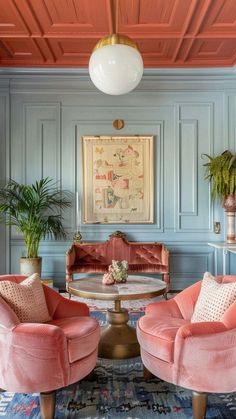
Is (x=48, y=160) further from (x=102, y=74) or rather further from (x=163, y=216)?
(x=102, y=74)

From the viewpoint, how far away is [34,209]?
13.8 ft

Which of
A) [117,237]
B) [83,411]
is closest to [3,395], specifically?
[83,411]

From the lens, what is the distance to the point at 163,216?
15.0 feet

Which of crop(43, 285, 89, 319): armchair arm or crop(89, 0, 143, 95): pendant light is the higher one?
crop(89, 0, 143, 95): pendant light

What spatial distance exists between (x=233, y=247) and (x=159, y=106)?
211cm

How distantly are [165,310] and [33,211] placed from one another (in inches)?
97.0

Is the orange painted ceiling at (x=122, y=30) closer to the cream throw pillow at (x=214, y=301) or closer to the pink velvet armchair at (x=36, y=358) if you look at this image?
the cream throw pillow at (x=214, y=301)

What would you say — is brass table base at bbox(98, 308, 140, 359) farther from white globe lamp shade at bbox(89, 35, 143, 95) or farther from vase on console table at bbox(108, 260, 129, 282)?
white globe lamp shade at bbox(89, 35, 143, 95)

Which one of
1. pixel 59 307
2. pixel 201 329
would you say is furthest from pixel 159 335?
pixel 59 307

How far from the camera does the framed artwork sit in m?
4.55

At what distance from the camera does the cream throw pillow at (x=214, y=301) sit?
1.84 meters

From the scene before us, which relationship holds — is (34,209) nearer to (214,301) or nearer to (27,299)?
(27,299)

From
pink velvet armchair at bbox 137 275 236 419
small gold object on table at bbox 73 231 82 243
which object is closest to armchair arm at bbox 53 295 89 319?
pink velvet armchair at bbox 137 275 236 419

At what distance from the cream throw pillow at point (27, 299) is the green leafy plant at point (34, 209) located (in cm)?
210
